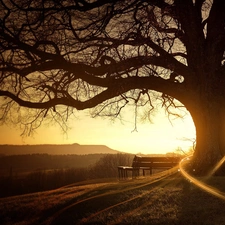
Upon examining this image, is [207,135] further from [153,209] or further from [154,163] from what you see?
[153,209]

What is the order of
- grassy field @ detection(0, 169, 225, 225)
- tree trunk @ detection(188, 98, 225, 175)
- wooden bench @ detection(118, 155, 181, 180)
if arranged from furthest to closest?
wooden bench @ detection(118, 155, 181, 180) → tree trunk @ detection(188, 98, 225, 175) → grassy field @ detection(0, 169, 225, 225)

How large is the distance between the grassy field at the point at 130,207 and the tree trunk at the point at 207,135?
4.78ft

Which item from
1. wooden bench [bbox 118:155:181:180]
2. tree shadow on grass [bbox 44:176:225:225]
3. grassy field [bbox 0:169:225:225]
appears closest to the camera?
tree shadow on grass [bbox 44:176:225:225]

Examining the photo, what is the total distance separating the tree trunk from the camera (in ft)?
36.9

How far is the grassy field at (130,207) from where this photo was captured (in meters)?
6.52

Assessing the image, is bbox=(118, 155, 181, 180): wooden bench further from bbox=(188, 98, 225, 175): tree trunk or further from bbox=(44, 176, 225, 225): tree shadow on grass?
bbox=(44, 176, 225, 225): tree shadow on grass

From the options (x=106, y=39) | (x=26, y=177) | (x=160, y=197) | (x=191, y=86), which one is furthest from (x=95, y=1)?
(x=26, y=177)

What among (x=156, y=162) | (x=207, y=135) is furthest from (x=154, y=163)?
(x=207, y=135)

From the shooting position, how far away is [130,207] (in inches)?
297

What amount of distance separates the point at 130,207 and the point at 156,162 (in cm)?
840

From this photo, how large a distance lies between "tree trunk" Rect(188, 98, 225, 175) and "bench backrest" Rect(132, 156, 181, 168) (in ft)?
12.7

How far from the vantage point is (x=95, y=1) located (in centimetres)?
991

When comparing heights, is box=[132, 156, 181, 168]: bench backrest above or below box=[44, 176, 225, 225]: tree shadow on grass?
above

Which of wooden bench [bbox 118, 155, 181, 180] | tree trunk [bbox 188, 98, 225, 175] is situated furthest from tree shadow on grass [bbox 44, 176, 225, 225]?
wooden bench [bbox 118, 155, 181, 180]
